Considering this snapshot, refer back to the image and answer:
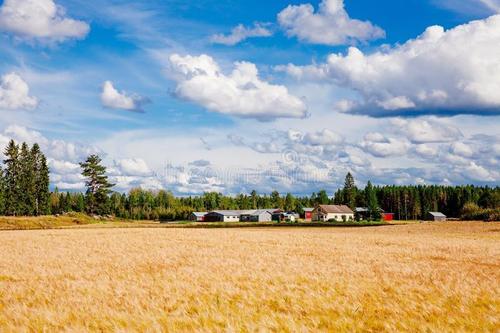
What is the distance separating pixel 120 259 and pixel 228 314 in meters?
13.3

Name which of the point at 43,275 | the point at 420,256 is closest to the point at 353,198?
the point at 420,256

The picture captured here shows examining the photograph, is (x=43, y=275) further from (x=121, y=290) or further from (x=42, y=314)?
(x=42, y=314)

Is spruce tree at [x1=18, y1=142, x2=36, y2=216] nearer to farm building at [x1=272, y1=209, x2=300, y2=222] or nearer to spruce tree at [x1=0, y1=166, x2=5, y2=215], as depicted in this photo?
spruce tree at [x1=0, y1=166, x2=5, y2=215]

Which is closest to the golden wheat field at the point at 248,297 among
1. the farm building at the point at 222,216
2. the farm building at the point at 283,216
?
the farm building at the point at 283,216

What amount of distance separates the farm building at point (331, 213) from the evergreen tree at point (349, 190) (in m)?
23.2

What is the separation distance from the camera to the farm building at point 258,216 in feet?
546

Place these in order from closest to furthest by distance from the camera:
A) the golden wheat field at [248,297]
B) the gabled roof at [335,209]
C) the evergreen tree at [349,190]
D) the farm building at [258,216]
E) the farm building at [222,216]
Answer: the golden wheat field at [248,297]
the gabled roof at [335,209]
the farm building at [258,216]
the farm building at [222,216]
the evergreen tree at [349,190]

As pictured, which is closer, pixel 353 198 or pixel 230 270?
pixel 230 270

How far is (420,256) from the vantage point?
25.0 m

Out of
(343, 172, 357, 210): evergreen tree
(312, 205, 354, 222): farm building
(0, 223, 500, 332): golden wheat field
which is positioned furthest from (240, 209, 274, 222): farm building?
(0, 223, 500, 332): golden wheat field

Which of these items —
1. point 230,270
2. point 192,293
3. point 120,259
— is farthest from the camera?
point 120,259

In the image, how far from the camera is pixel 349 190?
619ft

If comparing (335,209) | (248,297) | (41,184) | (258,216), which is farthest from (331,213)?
(248,297)

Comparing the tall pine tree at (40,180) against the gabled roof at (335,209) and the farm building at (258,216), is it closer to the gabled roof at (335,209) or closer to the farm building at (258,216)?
the farm building at (258,216)
